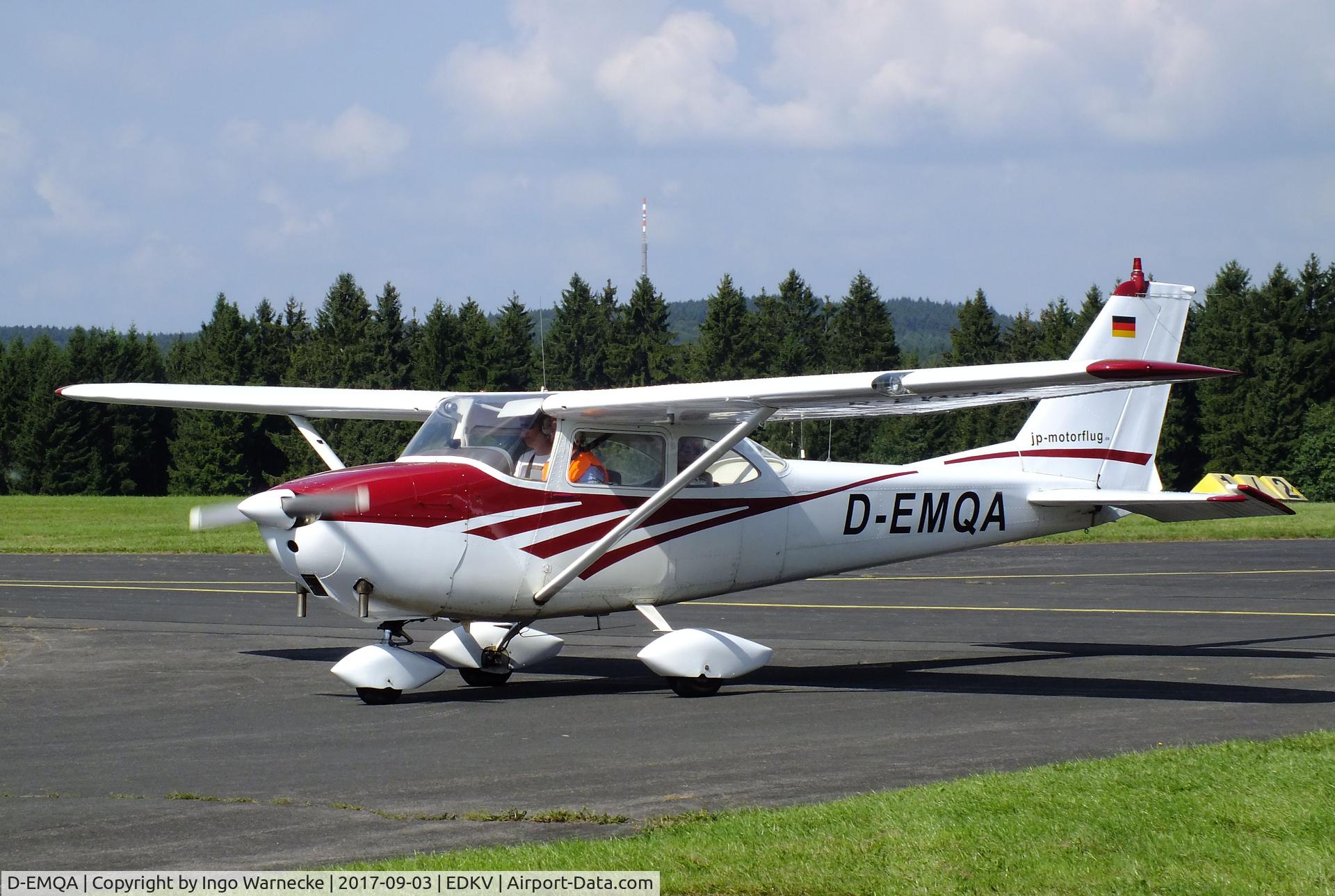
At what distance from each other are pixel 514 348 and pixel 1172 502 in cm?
6478

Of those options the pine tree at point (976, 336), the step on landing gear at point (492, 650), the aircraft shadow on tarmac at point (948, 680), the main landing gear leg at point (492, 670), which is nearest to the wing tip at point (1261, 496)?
the aircraft shadow on tarmac at point (948, 680)

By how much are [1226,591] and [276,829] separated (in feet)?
52.3

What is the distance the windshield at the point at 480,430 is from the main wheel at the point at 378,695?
6.31 feet

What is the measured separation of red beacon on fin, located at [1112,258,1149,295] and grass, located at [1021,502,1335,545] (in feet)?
51.3

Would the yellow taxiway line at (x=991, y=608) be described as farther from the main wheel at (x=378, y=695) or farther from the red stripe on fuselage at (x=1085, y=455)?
the main wheel at (x=378, y=695)

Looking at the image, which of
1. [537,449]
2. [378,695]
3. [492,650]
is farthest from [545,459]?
[378,695]

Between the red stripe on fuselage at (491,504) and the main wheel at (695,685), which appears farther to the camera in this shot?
the main wheel at (695,685)

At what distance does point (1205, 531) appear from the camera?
31.5 metres

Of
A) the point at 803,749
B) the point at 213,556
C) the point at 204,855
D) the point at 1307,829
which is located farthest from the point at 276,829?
the point at 213,556

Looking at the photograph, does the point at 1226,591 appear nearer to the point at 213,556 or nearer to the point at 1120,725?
the point at 1120,725

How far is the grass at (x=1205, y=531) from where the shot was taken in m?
30.8

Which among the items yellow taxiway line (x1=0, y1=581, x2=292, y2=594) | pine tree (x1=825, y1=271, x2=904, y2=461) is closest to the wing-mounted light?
→ yellow taxiway line (x1=0, y1=581, x2=292, y2=594)

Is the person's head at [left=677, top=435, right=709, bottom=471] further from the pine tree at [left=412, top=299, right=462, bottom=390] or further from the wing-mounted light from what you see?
the pine tree at [left=412, top=299, right=462, bottom=390]

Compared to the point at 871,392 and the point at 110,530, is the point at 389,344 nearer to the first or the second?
the point at 110,530
